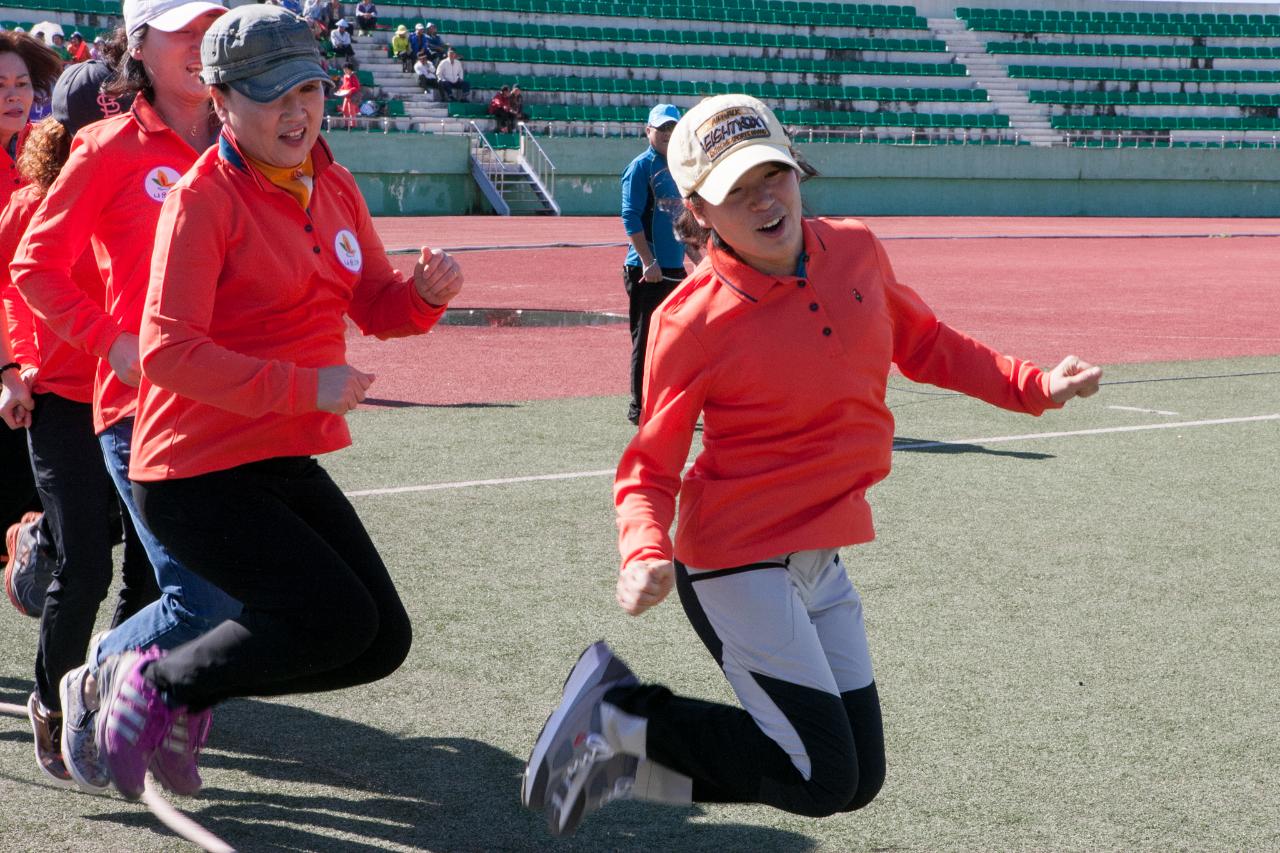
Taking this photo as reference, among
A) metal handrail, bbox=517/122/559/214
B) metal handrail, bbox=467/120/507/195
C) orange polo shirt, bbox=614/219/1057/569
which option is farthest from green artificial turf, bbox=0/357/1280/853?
metal handrail, bbox=517/122/559/214

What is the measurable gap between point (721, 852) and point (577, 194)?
36.0 metres

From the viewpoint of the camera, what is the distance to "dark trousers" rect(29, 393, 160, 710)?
3.98 metres

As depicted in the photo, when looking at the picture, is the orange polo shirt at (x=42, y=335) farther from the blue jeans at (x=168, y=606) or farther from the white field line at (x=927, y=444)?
the white field line at (x=927, y=444)

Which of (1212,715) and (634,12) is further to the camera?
(634,12)

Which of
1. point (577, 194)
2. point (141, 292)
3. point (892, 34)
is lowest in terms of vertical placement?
point (577, 194)

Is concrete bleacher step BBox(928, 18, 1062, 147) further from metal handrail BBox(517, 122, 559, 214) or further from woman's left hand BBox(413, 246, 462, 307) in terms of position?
woman's left hand BBox(413, 246, 462, 307)

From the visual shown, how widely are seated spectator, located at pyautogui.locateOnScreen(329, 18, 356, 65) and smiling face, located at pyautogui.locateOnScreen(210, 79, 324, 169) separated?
120ft

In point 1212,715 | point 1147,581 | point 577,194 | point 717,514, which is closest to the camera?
point 717,514

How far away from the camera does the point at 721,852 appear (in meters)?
3.54

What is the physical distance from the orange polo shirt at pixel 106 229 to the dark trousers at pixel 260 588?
45cm

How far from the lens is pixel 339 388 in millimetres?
3088

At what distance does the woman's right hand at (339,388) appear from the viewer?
10.1ft

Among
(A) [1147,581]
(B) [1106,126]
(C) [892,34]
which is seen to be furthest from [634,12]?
(A) [1147,581]

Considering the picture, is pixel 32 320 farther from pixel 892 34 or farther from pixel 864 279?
pixel 892 34
